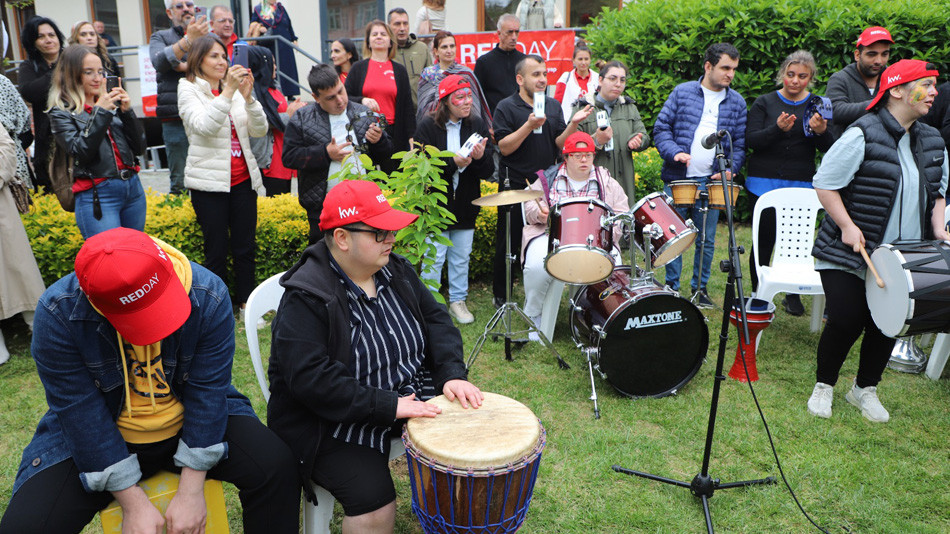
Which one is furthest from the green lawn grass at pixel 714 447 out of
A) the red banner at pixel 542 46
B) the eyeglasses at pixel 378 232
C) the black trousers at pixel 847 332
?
the red banner at pixel 542 46

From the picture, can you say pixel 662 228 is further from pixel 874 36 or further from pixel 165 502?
pixel 165 502

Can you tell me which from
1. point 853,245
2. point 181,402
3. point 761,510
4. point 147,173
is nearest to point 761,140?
point 853,245

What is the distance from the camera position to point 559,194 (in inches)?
203

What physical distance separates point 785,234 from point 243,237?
14.1 feet

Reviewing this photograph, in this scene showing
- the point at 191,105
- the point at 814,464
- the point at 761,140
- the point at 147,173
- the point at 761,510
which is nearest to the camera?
the point at 761,510

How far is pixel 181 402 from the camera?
100 inches

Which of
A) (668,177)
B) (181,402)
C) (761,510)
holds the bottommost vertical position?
(761,510)

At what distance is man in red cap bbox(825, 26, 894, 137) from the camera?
17.3ft

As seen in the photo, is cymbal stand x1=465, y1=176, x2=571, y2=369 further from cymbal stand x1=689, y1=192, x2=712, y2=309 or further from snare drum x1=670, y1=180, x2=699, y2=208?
snare drum x1=670, y1=180, x2=699, y2=208

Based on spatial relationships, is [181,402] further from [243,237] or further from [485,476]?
[243,237]

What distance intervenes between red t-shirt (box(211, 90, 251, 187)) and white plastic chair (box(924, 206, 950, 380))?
5.22 metres

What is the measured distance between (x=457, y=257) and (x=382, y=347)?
3.00 metres

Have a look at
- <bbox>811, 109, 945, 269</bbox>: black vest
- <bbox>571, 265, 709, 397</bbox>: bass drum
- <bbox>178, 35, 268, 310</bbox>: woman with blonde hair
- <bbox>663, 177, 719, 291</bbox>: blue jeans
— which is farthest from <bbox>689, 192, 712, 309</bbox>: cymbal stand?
<bbox>178, 35, 268, 310</bbox>: woman with blonde hair

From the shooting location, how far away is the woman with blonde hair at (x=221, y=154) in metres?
4.98
